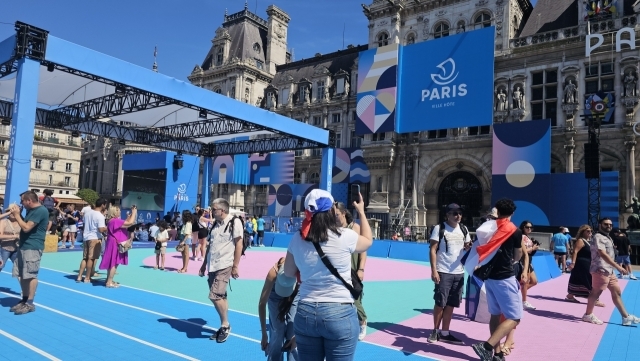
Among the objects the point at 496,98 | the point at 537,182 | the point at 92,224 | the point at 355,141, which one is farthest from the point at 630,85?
the point at 92,224

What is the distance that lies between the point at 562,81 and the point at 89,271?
2766 centimetres

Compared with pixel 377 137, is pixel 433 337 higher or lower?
lower

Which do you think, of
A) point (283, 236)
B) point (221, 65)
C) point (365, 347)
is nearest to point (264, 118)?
point (283, 236)

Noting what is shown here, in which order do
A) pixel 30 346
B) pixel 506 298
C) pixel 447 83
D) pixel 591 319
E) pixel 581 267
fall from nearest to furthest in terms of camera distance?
pixel 506 298 < pixel 30 346 < pixel 591 319 < pixel 581 267 < pixel 447 83

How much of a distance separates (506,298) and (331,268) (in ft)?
10.0

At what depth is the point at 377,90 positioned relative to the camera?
101 ft

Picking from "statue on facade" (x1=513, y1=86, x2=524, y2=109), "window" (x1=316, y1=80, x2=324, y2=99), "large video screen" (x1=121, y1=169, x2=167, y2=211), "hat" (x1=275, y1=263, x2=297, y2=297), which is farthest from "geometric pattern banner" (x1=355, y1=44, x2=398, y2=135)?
"hat" (x1=275, y1=263, x2=297, y2=297)

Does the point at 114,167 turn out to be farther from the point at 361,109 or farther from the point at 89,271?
the point at 89,271

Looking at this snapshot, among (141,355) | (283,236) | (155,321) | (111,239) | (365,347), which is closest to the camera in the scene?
(141,355)

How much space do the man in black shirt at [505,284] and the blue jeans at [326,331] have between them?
9.11 ft

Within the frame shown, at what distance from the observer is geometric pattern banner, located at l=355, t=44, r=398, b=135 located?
3003cm

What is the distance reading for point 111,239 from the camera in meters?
9.76

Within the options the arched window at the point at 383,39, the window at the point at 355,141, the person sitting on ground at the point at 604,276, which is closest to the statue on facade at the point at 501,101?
the arched window at the point at 383,39

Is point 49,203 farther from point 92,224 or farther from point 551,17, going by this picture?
point 551,17
